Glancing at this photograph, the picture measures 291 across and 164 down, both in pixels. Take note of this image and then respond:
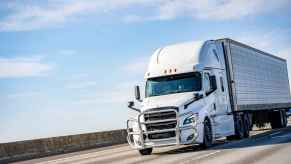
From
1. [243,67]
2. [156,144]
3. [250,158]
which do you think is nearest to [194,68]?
[156,144]

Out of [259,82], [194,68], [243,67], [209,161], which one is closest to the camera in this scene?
[209,161]

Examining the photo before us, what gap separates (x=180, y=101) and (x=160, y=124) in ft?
3.01

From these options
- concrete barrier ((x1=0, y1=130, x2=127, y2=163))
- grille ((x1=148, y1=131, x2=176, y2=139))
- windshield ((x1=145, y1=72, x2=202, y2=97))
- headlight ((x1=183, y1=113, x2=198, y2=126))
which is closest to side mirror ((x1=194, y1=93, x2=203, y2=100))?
windshield ((x1=145, y1=72, x2=202, y2=97))

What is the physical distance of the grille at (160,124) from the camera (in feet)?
64.0

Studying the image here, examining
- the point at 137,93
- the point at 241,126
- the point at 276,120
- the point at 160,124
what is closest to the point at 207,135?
the point at 160,124

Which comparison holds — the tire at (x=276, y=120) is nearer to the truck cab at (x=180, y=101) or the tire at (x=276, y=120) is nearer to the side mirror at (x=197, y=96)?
the truck cab at (x=180, y=101)

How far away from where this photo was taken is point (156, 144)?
19531 millimetres

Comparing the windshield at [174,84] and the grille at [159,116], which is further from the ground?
the windshield at [174,84]

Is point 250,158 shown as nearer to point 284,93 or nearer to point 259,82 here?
point 259,82

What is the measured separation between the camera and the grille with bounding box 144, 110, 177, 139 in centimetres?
1951

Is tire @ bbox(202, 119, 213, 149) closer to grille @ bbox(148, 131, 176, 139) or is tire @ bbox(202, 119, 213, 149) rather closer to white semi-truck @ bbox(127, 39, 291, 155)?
white semi-truck @ bbox(127, 39, 291, 155)

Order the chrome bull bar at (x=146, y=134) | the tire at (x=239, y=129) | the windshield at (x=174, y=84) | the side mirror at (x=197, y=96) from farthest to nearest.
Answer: the tire at (x=239, y=129) < the windshield at (x=174, y=84) < the side mirror at (x=197, y=96) < the chrome bull bar at (x=146, y=134)

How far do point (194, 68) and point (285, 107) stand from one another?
17.6 m

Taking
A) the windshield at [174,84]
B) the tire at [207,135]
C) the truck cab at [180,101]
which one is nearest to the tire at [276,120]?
the truck cab at [180,101]
